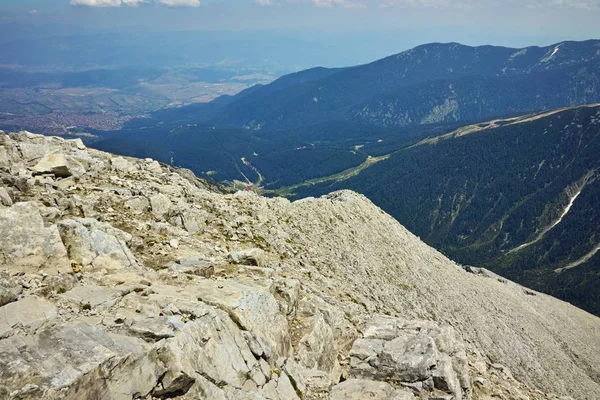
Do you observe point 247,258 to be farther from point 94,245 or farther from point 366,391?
point 366,391

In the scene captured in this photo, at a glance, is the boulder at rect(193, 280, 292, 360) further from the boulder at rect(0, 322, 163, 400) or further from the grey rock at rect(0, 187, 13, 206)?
the grey rock at rect(0, 187, 13, 206)

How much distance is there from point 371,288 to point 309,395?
102ft

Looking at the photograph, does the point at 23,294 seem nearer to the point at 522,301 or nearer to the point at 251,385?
the point at 251,385

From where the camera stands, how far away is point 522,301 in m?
92.9

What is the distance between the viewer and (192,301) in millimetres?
25625

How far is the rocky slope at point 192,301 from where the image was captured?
65.2 ft

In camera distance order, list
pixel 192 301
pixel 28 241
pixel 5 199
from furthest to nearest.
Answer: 1. pixel 5 199
2. pixel 192 301
3. pixel 28 241

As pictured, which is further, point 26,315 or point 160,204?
point 160,204

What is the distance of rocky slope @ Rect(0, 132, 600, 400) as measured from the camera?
1986 centimetres

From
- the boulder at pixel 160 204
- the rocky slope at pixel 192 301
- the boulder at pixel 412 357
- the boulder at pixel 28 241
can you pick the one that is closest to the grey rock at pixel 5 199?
the rocky slope at pixel 192 301

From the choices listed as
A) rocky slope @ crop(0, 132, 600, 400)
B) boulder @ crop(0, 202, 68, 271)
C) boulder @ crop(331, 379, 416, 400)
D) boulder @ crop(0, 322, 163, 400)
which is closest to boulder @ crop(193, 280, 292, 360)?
rocky slope @ crop(0, 132, 600, 400)

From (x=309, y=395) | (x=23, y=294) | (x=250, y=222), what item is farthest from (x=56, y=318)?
(x=250, y=222)

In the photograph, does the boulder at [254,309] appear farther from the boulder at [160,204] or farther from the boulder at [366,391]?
the boulder at [160,204]

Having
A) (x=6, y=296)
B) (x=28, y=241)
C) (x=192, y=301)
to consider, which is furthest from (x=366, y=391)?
(x=28, y=241)
